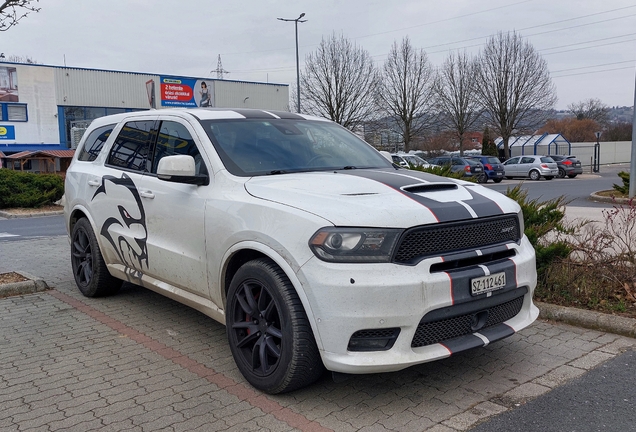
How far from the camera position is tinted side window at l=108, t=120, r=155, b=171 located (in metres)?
5.28

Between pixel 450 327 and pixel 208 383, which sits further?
pixel 208 383

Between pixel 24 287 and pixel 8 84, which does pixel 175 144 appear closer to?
pixel 24 287

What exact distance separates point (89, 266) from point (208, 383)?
2.87 metres

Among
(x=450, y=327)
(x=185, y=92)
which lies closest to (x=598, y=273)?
(x=450, y=327)

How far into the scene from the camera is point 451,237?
351cm

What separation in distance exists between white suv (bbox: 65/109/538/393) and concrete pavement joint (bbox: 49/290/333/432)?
0.11 meters

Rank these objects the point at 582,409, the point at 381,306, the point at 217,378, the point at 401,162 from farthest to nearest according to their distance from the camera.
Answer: the point at 401,162 < the point at 217,378 < the point at 582,409 < the point at 381,306

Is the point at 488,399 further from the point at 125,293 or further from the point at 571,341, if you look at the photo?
the point at 125,293

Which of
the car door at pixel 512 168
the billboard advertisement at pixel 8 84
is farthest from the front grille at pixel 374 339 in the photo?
the billboard advertisement at pixel 8 84

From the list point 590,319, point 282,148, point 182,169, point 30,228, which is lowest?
point 30,228

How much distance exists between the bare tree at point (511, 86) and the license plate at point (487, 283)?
145 feet

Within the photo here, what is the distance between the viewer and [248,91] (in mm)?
46969

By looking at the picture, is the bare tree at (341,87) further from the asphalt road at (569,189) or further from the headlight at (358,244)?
the headlight at (358,244)

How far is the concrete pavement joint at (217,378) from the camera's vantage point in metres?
3.40
